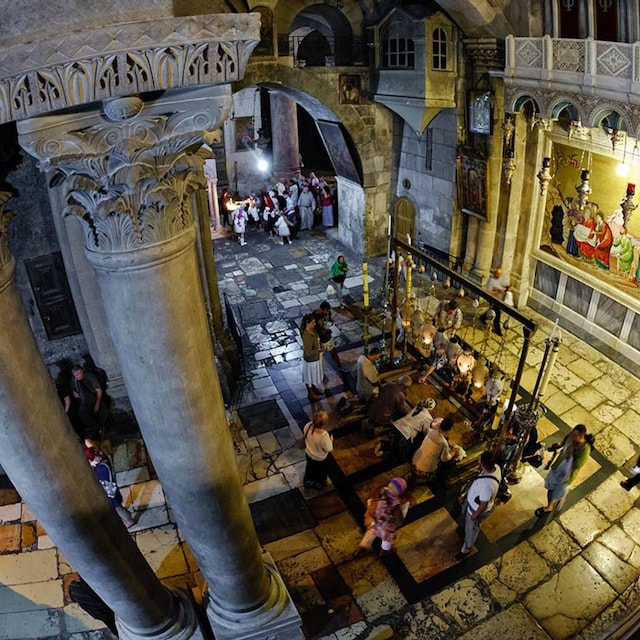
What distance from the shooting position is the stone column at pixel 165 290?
259cm

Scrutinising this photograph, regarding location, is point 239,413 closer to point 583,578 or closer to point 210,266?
point 210,266

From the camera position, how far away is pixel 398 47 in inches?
444

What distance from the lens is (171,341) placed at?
3121 mm

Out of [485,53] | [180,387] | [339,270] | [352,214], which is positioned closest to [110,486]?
[180,387]

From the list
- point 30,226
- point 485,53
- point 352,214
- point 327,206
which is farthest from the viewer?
point 327,206

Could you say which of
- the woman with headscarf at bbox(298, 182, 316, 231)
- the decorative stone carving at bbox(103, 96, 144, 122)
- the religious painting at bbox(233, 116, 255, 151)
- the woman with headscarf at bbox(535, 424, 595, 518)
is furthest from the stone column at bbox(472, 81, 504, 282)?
the religious painting at bbox(233, 116, 255, 151)

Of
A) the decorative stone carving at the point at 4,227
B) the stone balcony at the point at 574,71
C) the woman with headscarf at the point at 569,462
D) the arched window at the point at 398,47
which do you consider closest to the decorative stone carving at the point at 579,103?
the stone balcony at the point at 574,71

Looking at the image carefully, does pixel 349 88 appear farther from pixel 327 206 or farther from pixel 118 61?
pixel 118 61

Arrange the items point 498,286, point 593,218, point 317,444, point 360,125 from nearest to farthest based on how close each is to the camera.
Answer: point 317,444 → point 593,218 → point 498,286 → point 360,125

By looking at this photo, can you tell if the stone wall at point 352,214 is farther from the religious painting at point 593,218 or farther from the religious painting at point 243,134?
the religious painting at point 243,134

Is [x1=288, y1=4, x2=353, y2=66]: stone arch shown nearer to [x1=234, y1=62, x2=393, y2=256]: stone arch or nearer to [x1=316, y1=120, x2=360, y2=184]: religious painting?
[x1=234, y1=62, x2=393, y2=256]: stone arch

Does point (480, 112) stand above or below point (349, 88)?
below

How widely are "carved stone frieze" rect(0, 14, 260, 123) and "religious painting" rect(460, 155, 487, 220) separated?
8.99 m

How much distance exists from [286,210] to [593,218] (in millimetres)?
8277
